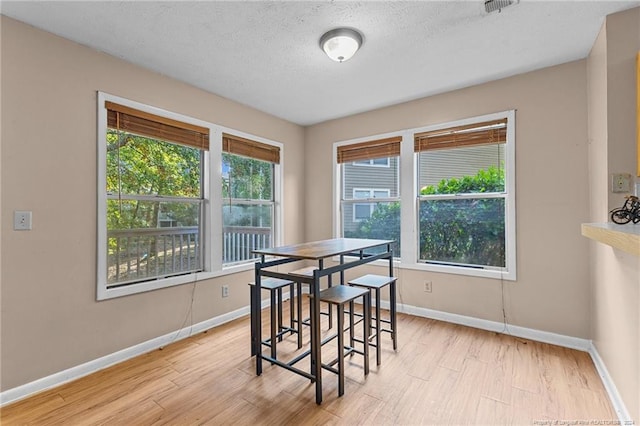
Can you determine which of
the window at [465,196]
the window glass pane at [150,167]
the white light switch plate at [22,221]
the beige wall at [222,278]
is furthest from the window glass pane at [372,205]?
the white light switch plate at [22,221]

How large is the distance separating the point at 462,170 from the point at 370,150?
116 centimetres

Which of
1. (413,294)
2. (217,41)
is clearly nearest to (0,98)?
(217,41)

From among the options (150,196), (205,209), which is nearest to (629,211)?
(205,209)

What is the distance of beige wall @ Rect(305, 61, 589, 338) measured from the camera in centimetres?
267

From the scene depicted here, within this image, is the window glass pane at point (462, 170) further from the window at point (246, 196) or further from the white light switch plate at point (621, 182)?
the window at point (246, 196)

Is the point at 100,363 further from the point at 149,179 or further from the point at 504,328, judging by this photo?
the point at 504,328

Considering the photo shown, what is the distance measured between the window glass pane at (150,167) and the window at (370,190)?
1.95 meters

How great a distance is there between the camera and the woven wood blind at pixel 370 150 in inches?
148

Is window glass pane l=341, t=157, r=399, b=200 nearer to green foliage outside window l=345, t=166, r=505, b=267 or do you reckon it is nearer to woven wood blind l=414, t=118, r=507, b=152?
green foliage outside window l=345, t=166, r=505, b=267

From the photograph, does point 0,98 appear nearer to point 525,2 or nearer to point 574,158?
point 525,2

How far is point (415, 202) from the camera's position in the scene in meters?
3.62

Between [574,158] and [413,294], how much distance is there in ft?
6.76

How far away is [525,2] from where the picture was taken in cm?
192

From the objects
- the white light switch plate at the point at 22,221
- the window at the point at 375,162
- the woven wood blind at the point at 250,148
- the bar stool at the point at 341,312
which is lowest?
the bar stool at the point at 341,312
